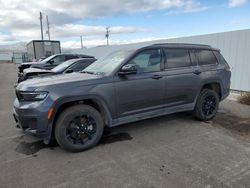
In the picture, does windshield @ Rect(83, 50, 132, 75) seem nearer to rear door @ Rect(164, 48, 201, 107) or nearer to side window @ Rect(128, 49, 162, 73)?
side window @ Rect(128, 49, 162, 73)

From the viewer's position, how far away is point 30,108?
3.12 meters

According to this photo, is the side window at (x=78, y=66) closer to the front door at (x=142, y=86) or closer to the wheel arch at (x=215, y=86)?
the front door at (x=142, y=86)

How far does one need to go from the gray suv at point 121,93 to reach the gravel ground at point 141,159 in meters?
0.39

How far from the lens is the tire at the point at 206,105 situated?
4770 millimetres

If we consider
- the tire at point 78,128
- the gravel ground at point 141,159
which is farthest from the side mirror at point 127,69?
the gravel ground at point 141,159

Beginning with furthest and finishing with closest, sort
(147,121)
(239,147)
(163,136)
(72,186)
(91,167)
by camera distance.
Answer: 1. (147,121)
2. (163,136)
3. (239,147)
4. (91,167)
5. (72,186)

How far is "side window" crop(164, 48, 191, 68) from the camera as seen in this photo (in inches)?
168

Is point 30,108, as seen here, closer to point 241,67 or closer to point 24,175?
point 24,175

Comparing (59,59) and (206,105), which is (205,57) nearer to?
(206,105)

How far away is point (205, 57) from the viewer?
189 inches

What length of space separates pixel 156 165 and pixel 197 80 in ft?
7.86

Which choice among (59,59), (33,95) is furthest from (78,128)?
(59,59)

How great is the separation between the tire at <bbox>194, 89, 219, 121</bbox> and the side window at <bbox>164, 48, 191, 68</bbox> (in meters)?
0.89

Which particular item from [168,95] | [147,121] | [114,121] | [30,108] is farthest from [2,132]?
[168,95]
